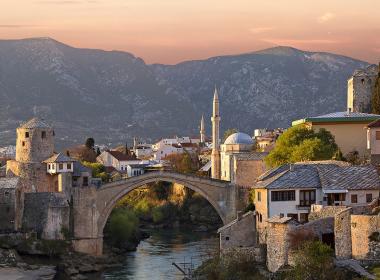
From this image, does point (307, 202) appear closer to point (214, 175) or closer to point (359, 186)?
point (359, 186)

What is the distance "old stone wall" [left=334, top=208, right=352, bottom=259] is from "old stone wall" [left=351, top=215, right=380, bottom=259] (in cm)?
34

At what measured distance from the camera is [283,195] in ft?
180

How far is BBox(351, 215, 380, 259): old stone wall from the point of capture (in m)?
43.7

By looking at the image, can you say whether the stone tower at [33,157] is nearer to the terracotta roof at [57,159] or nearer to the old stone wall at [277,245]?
the terracotta roof at [57,159]

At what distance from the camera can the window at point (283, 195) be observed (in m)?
54.7

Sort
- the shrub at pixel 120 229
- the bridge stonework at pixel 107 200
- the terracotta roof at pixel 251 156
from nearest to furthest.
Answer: the bridge stonework at pixel 107 200 < the shrub at pixel 120 229 < the terracotta roof at pixel 251 156

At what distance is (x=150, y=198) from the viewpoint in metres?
108

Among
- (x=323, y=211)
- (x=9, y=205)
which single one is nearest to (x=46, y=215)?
(x=9, y=205)

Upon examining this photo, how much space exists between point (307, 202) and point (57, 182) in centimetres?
2693

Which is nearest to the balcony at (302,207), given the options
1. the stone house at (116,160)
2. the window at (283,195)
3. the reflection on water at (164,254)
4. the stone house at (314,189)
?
the stone house at (314,189)

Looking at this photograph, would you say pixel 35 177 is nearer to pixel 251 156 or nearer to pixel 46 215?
pixel 46 215

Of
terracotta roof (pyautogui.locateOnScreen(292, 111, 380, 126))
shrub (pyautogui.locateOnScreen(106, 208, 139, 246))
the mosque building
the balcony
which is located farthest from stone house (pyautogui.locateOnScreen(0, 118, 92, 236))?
the balcony

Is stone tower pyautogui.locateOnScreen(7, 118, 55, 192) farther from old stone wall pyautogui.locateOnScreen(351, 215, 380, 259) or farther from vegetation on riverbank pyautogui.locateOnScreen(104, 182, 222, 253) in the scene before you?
old stone wall pyautogui.locateOnScreen(351, 215, 380, 259)

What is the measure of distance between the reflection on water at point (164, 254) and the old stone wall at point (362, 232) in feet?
61.0
